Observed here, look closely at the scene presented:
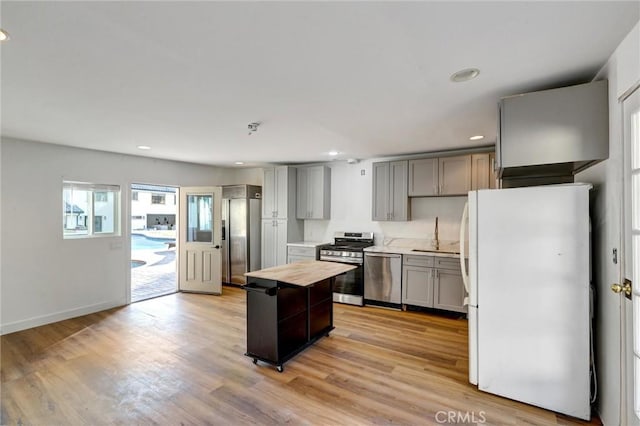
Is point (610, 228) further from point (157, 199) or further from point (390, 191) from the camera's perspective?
point (157, 199)

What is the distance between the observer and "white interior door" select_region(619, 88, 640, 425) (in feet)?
5.25

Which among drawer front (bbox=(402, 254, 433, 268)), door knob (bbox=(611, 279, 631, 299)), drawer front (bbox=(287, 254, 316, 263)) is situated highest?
door knob (bbox=(611, 279, 631, 299))

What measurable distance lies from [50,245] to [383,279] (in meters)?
Result: 4.75


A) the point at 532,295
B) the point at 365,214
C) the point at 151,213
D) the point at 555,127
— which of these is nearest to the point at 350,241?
the point at 365,214

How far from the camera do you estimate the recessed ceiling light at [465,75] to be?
203 centimetres

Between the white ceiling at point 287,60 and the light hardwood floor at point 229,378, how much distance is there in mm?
2423

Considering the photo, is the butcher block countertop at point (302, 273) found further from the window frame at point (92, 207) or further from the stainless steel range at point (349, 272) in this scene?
the window frame at point (92, 207)

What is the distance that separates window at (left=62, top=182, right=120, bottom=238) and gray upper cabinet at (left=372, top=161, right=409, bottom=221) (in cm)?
424

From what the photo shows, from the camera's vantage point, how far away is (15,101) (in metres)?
2.50

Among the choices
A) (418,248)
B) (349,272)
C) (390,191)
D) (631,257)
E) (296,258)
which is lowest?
(349,272)

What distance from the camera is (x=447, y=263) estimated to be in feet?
13.8

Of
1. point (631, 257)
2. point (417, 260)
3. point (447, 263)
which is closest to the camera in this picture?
point (631, 257)

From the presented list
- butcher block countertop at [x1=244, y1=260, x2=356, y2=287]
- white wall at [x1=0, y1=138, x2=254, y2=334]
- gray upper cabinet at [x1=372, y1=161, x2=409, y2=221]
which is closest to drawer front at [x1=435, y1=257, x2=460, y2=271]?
gray upper cabinet at [x1=372, y1=161, x2=409, y2=221]

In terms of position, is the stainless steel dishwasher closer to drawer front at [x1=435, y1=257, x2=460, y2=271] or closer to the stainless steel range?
the stainless steel range
